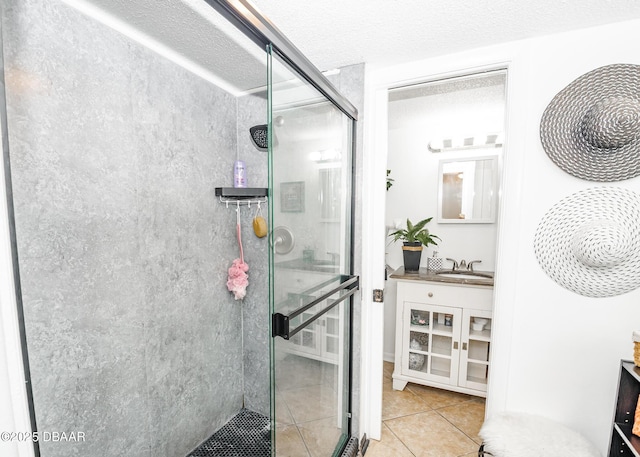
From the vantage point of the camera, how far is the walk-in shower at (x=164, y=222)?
98cm

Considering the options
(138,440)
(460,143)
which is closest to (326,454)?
(138,440)

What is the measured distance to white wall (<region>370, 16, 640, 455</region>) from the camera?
123cm

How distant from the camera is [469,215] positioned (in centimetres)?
238

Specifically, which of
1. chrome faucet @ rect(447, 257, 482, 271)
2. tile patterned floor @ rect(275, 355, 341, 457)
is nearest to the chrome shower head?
tile patterned floor @ rect(275, 355, 341, 457)

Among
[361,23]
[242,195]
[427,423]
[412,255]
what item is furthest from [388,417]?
[361,23]

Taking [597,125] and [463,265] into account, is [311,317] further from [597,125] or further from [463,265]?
[463,265]

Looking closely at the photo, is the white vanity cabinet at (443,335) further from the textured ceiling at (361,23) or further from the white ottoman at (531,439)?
the textured ceiling at (361,23)

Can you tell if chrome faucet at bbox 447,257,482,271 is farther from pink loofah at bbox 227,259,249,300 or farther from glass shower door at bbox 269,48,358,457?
pink loofah at bbox 227,259,249,300

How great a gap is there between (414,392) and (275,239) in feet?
6.43

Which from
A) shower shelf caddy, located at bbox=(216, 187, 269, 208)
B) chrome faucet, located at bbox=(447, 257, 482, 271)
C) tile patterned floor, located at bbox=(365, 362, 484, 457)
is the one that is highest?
shower shelf caddy, located at bbox=(216, 187, 269, 208)

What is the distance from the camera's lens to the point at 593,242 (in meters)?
1.15

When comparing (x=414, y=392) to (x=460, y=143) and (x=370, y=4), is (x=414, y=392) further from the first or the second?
(x=370, y=4)

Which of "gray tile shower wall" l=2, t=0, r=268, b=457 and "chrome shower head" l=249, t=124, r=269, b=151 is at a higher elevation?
"chrome shower head" l=249, t=124, r=269, b=151

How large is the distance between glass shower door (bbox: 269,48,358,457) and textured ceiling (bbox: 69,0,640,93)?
0.29 metres
